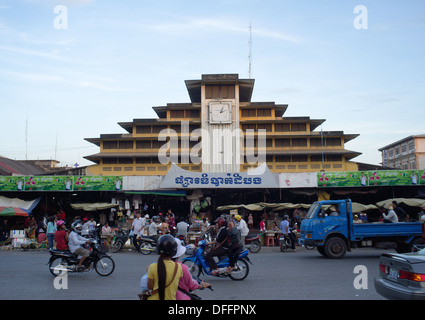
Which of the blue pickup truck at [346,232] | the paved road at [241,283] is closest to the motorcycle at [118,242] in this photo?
Answer: the paved road at [241,283]

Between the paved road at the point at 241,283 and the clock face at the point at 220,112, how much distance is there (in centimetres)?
3329

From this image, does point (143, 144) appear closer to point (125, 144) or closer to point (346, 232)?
point (125, 144)

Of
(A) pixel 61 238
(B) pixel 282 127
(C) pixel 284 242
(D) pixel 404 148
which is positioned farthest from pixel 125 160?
(D) pixel 404 148

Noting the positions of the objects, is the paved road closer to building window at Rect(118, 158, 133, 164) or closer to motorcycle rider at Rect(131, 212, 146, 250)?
motorcycle rider at Rect(131, 212, 146, 250)

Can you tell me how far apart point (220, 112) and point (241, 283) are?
37555mm

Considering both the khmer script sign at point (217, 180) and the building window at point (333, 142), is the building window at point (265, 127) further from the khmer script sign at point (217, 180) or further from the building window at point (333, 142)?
the khmer script sign at point (217, 180)

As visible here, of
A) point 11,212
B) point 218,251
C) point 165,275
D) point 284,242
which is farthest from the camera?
point 11,212

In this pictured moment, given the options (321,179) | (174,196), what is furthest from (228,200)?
(321,179)

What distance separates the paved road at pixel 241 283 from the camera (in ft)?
28.5

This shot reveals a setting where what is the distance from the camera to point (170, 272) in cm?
428

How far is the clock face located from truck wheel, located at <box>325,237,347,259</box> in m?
32.0

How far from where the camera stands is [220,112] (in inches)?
1848
